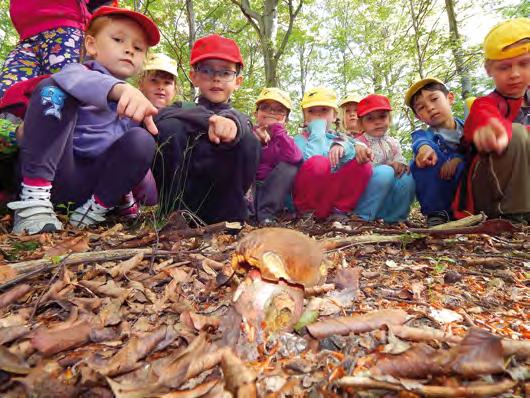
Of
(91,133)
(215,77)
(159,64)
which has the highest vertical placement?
(159,64)

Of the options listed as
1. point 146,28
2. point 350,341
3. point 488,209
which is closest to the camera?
point 350,341

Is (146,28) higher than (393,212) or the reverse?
higher

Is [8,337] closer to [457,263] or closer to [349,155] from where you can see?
[457,263]

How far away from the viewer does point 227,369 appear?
2.42 ft

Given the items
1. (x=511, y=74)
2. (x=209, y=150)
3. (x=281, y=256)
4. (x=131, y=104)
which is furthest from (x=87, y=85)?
(x=511, y=74)

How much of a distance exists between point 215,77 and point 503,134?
237cm

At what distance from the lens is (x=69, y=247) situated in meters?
1.66

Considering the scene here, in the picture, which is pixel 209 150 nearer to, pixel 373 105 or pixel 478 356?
pixel 373 105

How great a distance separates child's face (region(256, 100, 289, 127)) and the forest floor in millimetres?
2476

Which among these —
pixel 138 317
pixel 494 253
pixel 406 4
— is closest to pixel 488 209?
pixel 494 253

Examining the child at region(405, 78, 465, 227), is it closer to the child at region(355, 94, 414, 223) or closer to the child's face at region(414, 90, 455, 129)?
the child's face at region(414, 90, 455, 129)

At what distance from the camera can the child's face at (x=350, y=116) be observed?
16.2ft

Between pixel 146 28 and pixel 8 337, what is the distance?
236 centimetres

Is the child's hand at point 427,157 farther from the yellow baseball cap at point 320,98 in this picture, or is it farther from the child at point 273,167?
the yellow baseball cap at point 320,98
